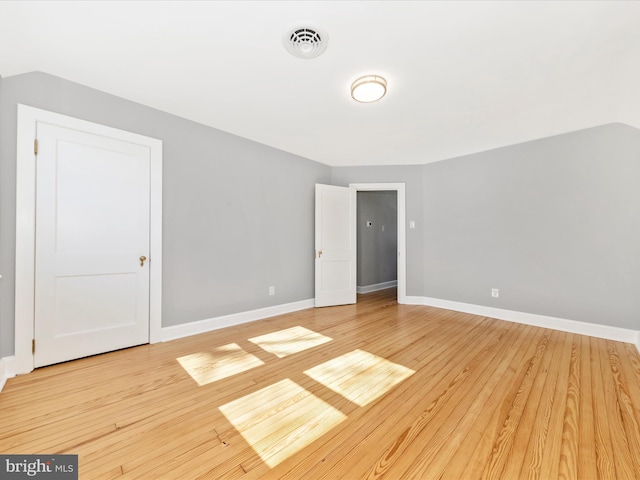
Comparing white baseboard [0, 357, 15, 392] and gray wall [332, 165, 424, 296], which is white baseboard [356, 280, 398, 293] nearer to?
gray wall [332, 165, 424, 296]

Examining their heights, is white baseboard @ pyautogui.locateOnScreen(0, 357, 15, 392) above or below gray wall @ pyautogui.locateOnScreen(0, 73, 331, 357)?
below

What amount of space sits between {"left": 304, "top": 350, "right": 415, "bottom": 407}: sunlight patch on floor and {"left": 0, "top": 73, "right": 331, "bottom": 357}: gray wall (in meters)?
1.72

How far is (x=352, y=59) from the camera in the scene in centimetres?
202

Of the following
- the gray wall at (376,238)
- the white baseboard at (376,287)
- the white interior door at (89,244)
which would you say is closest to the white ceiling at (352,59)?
the white interior door at (89,244)

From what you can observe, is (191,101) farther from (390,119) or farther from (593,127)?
(593,127)

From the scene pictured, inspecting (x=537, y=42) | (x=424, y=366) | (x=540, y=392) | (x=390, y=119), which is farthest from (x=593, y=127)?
(x=424, y=366)

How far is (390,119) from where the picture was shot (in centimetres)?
300

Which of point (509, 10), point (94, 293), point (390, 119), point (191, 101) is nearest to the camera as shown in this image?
point (509, 10)

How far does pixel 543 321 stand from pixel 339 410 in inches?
128

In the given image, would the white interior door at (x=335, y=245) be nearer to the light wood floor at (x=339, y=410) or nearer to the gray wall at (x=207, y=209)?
the gray wall at (x=207, y=209)

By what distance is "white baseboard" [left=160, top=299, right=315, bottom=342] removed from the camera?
294cm

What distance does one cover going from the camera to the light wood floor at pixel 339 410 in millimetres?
1292

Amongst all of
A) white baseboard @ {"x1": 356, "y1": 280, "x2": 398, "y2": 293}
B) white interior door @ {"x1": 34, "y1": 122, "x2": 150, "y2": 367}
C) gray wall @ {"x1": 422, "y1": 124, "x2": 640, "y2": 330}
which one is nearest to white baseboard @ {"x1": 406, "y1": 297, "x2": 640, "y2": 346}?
gray wall @ {"x1": 422, "y1": 124, "x2": 640, "y2": 330}

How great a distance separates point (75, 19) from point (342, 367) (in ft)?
10.2
